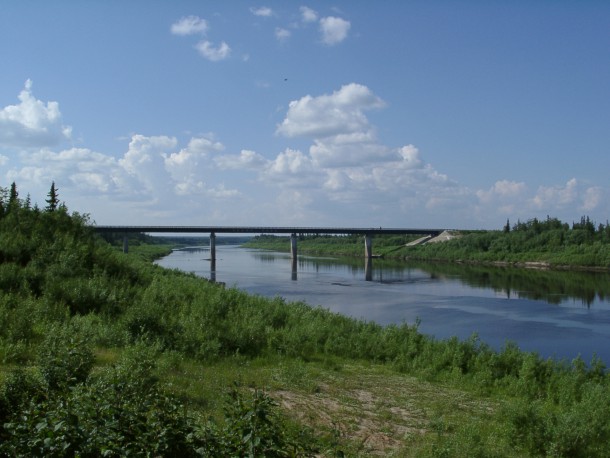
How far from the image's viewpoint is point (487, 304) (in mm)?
45438

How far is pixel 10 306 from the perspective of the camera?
15688mm

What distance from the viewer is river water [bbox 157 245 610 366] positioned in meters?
29.4

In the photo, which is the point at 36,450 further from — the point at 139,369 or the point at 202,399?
the point at 202,399

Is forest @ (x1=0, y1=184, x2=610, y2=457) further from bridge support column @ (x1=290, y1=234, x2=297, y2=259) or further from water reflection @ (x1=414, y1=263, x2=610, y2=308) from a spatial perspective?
bridge support column @ (x1=290, y1=234, x2=297, y2=259)

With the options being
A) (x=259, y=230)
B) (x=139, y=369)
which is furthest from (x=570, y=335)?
(x=259, y=230)

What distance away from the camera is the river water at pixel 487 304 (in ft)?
96.5

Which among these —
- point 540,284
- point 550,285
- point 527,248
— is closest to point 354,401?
point 550,285

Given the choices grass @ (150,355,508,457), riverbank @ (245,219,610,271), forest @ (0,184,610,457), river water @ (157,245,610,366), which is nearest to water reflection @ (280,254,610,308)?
river water @ (157,245,610,366)

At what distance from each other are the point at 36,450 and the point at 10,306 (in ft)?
41.2

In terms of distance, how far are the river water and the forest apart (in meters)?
5.90

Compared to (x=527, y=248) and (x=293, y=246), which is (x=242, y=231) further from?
(x=527, y=248)

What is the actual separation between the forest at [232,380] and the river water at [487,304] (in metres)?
5.90

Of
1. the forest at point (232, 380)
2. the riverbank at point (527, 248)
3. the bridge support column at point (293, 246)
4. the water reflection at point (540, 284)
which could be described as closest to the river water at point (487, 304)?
the water reflection at point (540, 284)

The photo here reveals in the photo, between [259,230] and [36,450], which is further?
[259,230]
